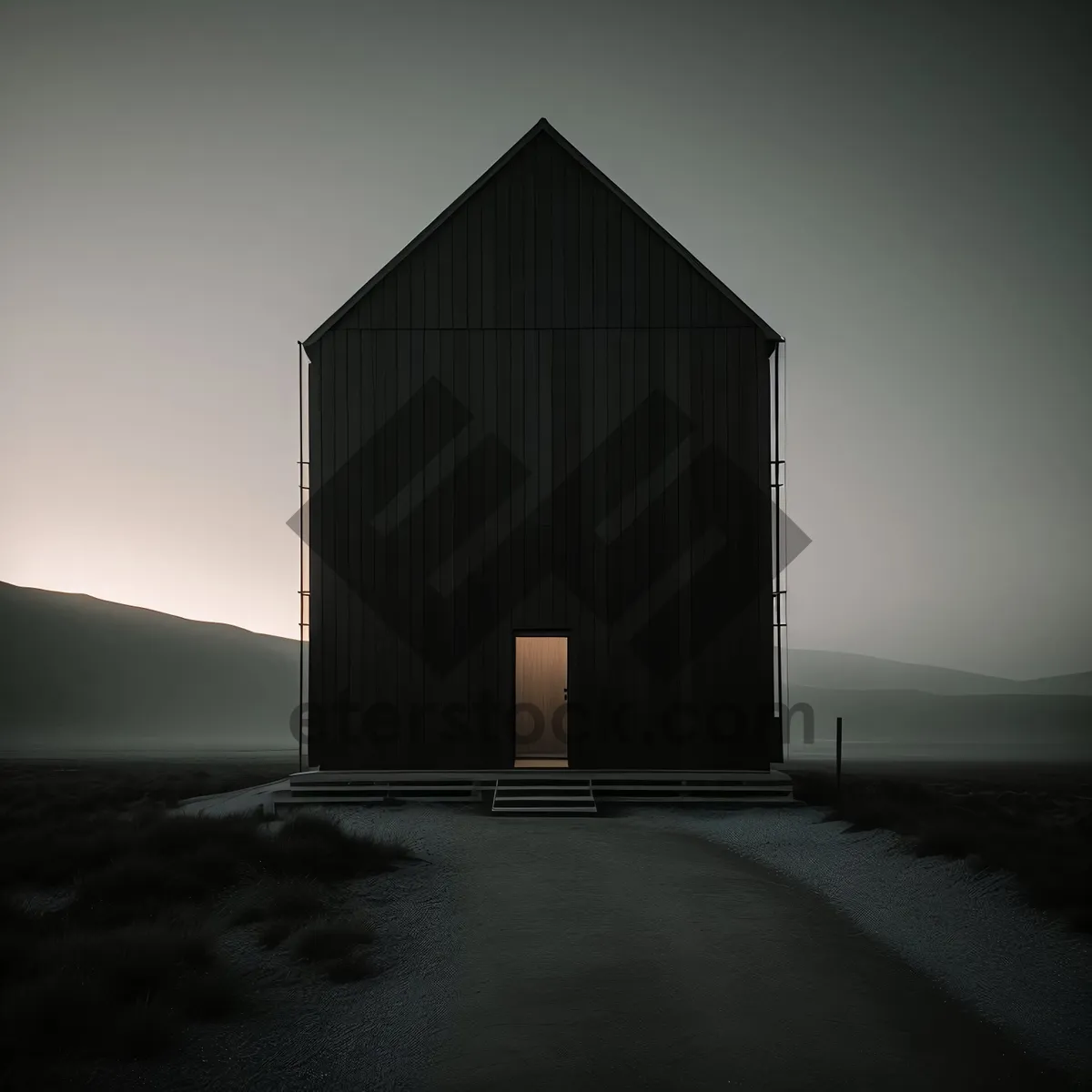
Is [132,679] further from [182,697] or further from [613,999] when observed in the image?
[613,999]

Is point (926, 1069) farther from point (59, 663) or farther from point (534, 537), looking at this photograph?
point (59, 663)

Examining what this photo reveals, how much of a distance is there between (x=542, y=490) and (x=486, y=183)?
547 cm

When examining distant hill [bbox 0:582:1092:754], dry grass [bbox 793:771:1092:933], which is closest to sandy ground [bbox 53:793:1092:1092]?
dry grass [bbox 793:771:1092:933]

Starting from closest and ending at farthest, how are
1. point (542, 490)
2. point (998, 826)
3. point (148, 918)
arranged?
point (148, 918) < point (998, 826) < point (542, 490)

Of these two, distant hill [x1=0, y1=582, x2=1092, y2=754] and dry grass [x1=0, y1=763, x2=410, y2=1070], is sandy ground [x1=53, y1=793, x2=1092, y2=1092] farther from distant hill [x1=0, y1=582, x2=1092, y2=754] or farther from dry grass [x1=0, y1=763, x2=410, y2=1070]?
distant hill [x1=0, y1=582, x2=1092, y2=754]

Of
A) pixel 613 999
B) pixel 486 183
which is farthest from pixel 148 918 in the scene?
pixel 486 183

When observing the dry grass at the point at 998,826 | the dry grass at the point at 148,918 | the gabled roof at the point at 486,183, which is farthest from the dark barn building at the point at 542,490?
the dry grass at the point at 148,918

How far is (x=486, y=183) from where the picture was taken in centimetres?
1408

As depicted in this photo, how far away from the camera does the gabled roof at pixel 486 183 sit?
13961mm

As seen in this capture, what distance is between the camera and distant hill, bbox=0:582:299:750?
6156 cm

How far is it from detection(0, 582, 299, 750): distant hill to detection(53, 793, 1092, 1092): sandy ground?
52.2 meters

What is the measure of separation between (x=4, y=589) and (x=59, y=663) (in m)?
17.6

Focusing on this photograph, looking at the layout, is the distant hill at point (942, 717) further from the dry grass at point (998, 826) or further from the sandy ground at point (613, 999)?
the sandy ground at point (613, 999)

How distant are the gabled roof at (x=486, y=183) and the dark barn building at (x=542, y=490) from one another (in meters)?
0.05
